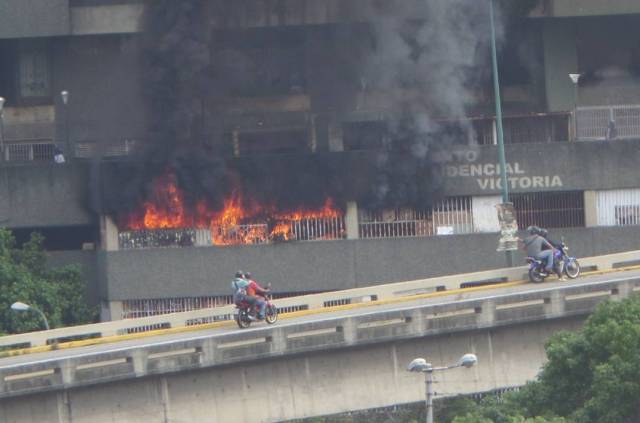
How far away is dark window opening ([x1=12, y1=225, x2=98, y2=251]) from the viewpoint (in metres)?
59.7

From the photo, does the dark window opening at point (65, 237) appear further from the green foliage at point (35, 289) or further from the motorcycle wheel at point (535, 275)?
the motorcycle wheel at point (535, 275)

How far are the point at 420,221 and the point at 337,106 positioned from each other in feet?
15.6

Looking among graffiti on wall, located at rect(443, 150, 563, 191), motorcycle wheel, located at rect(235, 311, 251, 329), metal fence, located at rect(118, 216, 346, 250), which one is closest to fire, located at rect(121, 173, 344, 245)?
metal fence, located at rect(118, 216, 346, 250)

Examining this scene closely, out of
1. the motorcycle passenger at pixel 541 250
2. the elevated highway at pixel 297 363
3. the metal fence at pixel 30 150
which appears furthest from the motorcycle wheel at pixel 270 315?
the metal fence at pixel 30 150

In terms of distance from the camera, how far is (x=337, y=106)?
58094 millimetres

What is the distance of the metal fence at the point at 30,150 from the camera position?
61.3m

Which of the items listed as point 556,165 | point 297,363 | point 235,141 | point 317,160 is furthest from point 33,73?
point 297,363

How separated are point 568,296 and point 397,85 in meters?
20.4

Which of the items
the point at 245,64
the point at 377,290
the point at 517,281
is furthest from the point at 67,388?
the point at 245,64

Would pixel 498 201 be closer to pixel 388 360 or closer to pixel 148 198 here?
pixel 148 198

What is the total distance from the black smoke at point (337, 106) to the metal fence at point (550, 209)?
9.36 feet

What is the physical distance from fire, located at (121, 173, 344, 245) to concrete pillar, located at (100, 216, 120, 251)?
97cm

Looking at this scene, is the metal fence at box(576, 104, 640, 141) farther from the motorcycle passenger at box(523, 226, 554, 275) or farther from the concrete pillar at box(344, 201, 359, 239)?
the motorcycle passenger at box(523, 226, 554, 275)

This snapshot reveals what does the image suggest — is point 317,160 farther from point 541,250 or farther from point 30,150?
point 541,250
